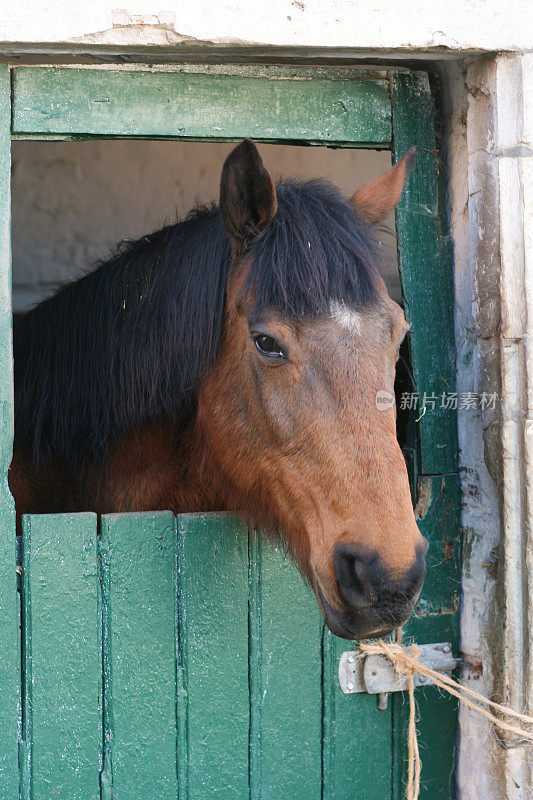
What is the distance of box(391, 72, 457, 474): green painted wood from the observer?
2.25 metres

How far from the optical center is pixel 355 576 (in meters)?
1.61

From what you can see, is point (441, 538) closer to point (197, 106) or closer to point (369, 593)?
point (369, 593)

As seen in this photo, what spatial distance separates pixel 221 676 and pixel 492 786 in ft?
2.75

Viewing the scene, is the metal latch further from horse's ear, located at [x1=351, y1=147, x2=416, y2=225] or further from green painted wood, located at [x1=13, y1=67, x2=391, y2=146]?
green painted wood, located at [x1=13, y1=67, x2=391, y2=146]

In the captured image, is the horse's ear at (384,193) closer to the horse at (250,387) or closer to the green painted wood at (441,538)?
the horse at (250,387)

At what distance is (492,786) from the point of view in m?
2.12

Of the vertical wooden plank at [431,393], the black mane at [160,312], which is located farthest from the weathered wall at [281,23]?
the black mane at [160,312]

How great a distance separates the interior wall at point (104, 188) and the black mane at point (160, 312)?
7.87 ft

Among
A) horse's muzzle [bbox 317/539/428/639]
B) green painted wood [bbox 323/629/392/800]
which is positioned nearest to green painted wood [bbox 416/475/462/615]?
green painted wood [bbox 323/629/392/800]

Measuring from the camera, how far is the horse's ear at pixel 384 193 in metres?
2.12

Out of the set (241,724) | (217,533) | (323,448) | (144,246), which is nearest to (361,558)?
(323,448)

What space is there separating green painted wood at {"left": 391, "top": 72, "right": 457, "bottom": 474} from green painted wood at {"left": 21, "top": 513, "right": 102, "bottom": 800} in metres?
1.04

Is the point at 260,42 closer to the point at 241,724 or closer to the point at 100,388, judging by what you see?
the point at 100,388

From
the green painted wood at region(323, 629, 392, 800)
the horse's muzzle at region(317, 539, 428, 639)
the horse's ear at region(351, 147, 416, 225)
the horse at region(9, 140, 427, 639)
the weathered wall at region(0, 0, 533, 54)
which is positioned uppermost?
the weathered wall at region(0, 0, 533, 54)
